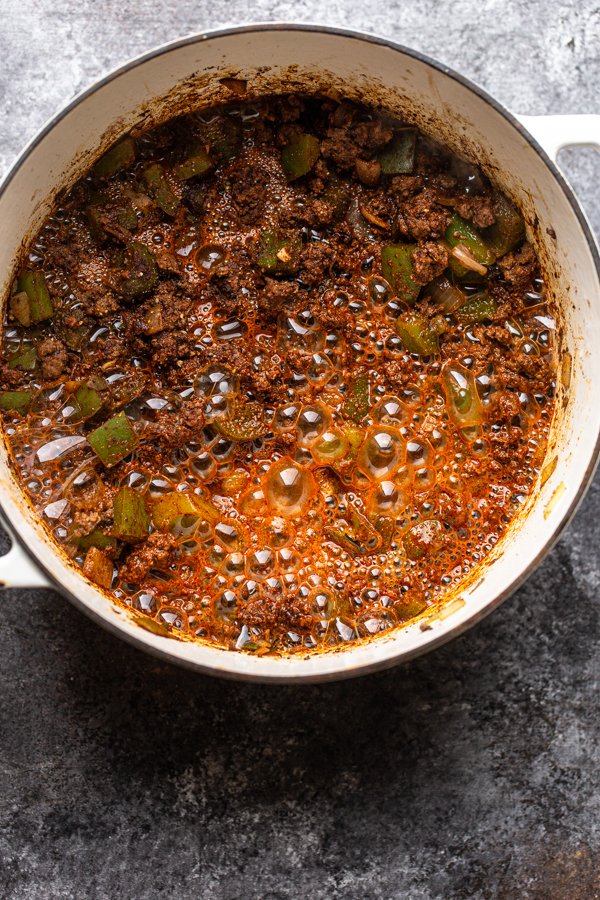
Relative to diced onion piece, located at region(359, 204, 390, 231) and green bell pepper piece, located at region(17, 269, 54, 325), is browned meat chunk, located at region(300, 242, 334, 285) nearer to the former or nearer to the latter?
diced onion piece, located at region(359, 204, 390, 231)

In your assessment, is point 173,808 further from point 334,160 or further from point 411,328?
point 334,160

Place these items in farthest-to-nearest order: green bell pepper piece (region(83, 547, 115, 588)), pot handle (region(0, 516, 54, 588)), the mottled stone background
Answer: the mottled stone background < green bell pepper piece (region(83, 547, 115, 588)) < pot handle (region(0, 516, 54, 588))

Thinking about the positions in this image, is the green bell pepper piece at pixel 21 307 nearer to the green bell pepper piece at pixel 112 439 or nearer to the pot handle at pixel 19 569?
the green bell pepper piece at pixel 112 439

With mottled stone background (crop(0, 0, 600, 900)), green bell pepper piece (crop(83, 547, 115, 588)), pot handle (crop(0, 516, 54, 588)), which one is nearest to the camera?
pot handle (crop(0, 516, 54, 588))

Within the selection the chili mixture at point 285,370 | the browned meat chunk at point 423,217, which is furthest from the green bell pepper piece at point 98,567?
the browned meat chunk at point 423,217

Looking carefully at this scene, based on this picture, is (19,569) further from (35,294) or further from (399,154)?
(399,154)

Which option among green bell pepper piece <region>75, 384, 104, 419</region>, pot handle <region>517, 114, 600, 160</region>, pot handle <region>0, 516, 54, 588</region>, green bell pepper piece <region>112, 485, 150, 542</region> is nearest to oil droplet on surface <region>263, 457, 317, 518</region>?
green bell pepper piece <region>112, 485, 150, 542</region>
